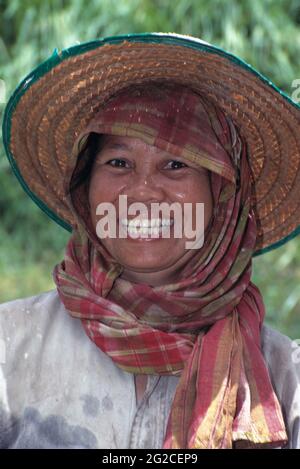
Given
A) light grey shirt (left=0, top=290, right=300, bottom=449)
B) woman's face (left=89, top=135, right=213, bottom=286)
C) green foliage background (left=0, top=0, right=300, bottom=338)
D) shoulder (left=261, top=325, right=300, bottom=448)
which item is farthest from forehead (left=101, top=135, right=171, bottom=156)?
green foliage background (left=0, top=0, right=300, bottom=338)

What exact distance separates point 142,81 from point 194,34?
326 centimetres

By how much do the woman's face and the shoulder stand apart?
343 mm

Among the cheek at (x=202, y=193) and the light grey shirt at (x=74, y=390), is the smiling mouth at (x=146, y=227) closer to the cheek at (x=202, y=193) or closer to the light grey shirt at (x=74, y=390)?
the cheek at (x=202, y=193)

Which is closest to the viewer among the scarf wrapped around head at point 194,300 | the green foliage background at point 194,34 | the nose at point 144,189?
the scarf wrapped around head at point 194,300

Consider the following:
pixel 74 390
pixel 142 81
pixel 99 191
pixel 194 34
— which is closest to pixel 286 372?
pixel 74 390

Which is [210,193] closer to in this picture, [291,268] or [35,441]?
[35,441]

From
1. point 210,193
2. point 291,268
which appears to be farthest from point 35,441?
point 291,268

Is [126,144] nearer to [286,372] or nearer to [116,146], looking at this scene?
[116,146]

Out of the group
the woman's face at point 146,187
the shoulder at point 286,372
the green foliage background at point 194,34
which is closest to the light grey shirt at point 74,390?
the shoulder at point 286,372

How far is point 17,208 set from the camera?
6.42 m

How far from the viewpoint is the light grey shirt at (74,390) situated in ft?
8.13

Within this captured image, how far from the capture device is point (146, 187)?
8.46 feet

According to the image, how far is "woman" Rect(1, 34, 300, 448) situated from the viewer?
8.13ft

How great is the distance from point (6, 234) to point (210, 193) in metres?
3.94
